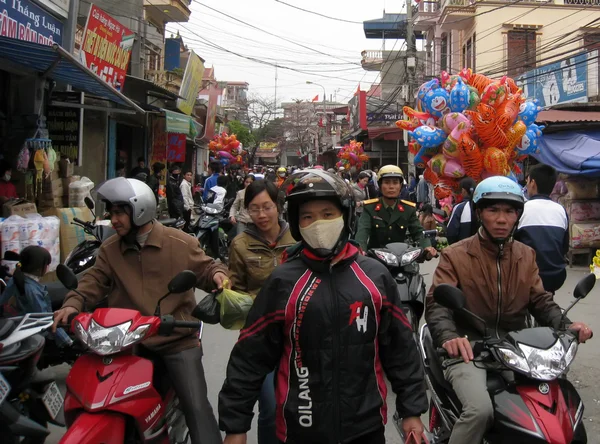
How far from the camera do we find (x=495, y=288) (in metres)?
3.24

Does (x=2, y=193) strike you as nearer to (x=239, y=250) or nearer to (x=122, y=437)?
(x=239, y=250)

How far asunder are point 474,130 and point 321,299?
9.82 meters

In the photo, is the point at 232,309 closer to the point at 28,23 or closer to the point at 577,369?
the point at 577,369

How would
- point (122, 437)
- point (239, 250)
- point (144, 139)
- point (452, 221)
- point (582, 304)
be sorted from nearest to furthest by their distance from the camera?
1. point (122, 437)
2. point (239, 250)
3. point (452, 221)
4. point (582, 304)
5. point (144, 139)

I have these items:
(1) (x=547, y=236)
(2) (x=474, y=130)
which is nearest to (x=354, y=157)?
(2) (x=474, y=130)

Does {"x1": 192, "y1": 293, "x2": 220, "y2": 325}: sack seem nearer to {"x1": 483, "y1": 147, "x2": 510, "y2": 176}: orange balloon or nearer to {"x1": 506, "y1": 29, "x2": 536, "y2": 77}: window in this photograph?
{"x1": 483, "y1": 147, "x2": 510, "y2": 176}: orange balloon

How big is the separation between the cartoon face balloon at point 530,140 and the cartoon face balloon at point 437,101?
5.15 feet

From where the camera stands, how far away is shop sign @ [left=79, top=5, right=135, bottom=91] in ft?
32.4

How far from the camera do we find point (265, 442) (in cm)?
331

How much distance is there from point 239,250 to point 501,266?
1.50 meters

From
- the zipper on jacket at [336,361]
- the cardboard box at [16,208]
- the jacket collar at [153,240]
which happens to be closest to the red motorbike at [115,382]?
the jacket collar at [153,240]

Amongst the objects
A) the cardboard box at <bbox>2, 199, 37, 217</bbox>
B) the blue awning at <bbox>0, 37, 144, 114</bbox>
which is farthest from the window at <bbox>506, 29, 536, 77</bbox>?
the cardboard box at <bbox>2, 199, 37, 217</bbox>

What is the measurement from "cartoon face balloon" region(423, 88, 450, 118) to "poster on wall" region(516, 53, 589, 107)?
6.42 metres

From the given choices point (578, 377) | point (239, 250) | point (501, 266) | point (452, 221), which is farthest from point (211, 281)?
point (578, 377)
